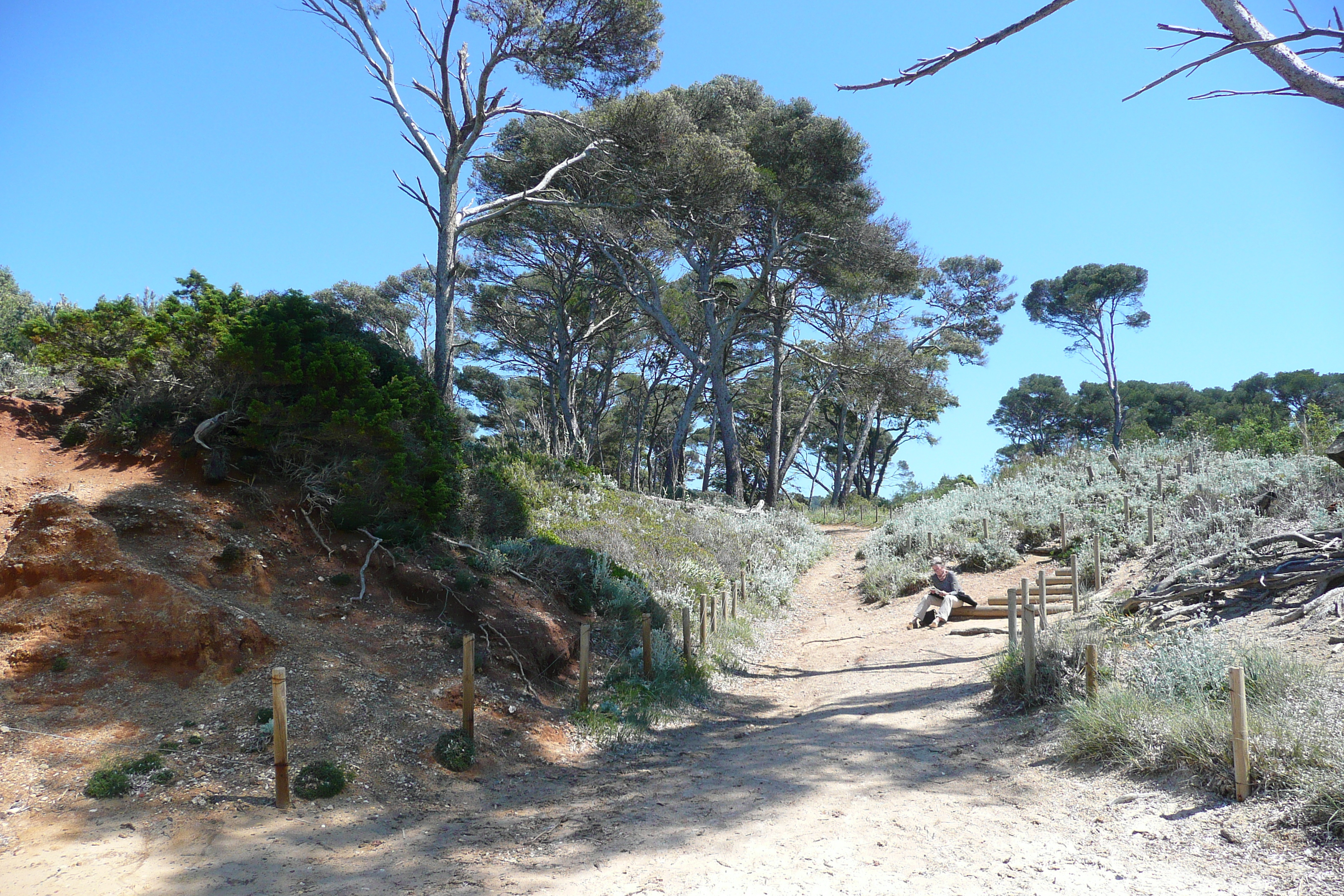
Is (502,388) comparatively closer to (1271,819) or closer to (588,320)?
(588,320)

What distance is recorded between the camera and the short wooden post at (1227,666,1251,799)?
435 cm

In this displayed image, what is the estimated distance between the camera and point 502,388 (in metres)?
32.2

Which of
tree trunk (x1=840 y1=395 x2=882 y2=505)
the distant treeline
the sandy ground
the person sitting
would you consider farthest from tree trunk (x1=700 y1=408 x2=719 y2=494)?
the sandy ground

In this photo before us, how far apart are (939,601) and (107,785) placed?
10.7 meters

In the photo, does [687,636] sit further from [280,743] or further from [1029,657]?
[280,743]

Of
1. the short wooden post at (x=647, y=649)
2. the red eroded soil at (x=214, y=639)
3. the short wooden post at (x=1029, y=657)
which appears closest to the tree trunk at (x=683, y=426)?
the short wooden post at (x=647, y=649)

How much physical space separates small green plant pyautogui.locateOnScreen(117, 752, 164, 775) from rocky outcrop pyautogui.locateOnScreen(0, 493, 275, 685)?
0.82 metres

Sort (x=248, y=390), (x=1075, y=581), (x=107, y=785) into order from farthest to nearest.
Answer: (x=1075, y=581) → (x=248, y=390) → (x=107, y=785)

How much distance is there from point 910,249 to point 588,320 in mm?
10438

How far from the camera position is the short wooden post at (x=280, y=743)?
4613 mm

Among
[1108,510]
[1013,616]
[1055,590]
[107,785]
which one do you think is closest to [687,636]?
[1013,616]

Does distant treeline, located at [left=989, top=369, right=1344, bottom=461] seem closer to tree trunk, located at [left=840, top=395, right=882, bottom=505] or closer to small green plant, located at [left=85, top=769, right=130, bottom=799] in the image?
tree trunk, located at [left=840, top=395, right=882, bottom=505]

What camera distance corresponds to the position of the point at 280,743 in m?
4.64

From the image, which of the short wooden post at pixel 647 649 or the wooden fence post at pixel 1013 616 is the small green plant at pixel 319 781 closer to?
the short wooden post at pixel 647 649
